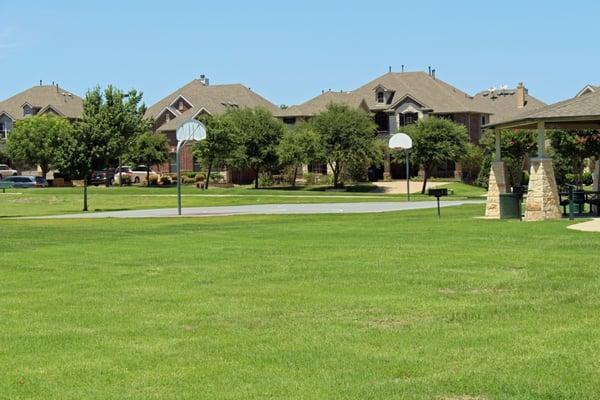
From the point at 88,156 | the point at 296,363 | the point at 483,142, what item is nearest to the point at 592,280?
the point at 296,363

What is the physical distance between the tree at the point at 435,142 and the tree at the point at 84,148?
90.0 ft

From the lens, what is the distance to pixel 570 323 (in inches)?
401

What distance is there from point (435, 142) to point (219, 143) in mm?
17331

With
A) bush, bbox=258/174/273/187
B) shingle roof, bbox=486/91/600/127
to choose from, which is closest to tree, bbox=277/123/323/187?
bush, bbox=258/174/273/187

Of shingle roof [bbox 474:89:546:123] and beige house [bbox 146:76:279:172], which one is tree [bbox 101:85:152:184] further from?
shingle roof [bbox 474:89:546:123]

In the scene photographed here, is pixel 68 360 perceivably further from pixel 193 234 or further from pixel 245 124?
pixel 245 124

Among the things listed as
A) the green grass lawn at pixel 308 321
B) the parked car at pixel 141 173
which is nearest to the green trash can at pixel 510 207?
the green grass lawn at pixel 308 321

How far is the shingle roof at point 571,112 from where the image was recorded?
26205 mm

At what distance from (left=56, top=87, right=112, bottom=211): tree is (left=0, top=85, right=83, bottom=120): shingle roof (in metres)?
48.8

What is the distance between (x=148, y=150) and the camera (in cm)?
8456

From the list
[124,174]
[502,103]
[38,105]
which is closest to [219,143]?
[124,174]

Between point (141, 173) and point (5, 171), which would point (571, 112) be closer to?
point (141, 173)

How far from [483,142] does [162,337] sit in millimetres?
69493

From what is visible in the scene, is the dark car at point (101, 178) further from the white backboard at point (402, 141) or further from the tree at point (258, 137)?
the white backboard at point (402, 141)
